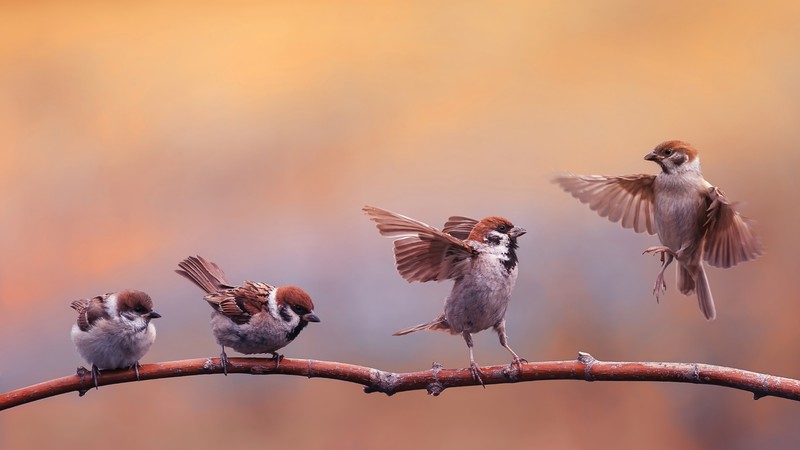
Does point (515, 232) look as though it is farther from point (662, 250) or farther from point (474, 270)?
point (662, 250)

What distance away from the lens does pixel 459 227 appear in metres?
2.52

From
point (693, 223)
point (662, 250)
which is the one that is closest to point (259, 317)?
point (662, 250)

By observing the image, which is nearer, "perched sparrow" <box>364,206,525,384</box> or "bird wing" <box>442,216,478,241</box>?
"perched sparrow" <box>364,206,525,384</box>

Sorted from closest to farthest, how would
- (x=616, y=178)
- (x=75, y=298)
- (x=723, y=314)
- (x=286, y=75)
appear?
(x=616, y=178), (x=723, y=314), (x=75, y=298), (x=286, y=75)

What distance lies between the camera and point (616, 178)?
2.43 m

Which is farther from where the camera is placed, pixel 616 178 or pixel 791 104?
pixel 791 104

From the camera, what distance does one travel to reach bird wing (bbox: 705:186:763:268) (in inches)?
84.8

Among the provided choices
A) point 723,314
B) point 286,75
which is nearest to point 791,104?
point 723,314

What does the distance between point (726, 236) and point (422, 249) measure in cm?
86

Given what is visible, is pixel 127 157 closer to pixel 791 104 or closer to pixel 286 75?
pixel 286 75

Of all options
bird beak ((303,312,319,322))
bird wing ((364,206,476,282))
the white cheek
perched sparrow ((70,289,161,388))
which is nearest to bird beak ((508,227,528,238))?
bird wing ((364,206,476,282))

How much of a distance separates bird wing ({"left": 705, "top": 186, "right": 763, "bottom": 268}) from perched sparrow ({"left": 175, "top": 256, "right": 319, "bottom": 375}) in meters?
1.16

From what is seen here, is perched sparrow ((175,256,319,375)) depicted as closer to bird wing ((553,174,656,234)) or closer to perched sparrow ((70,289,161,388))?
perched sparrow ((70,289,161,388))

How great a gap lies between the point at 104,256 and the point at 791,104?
3063mm
